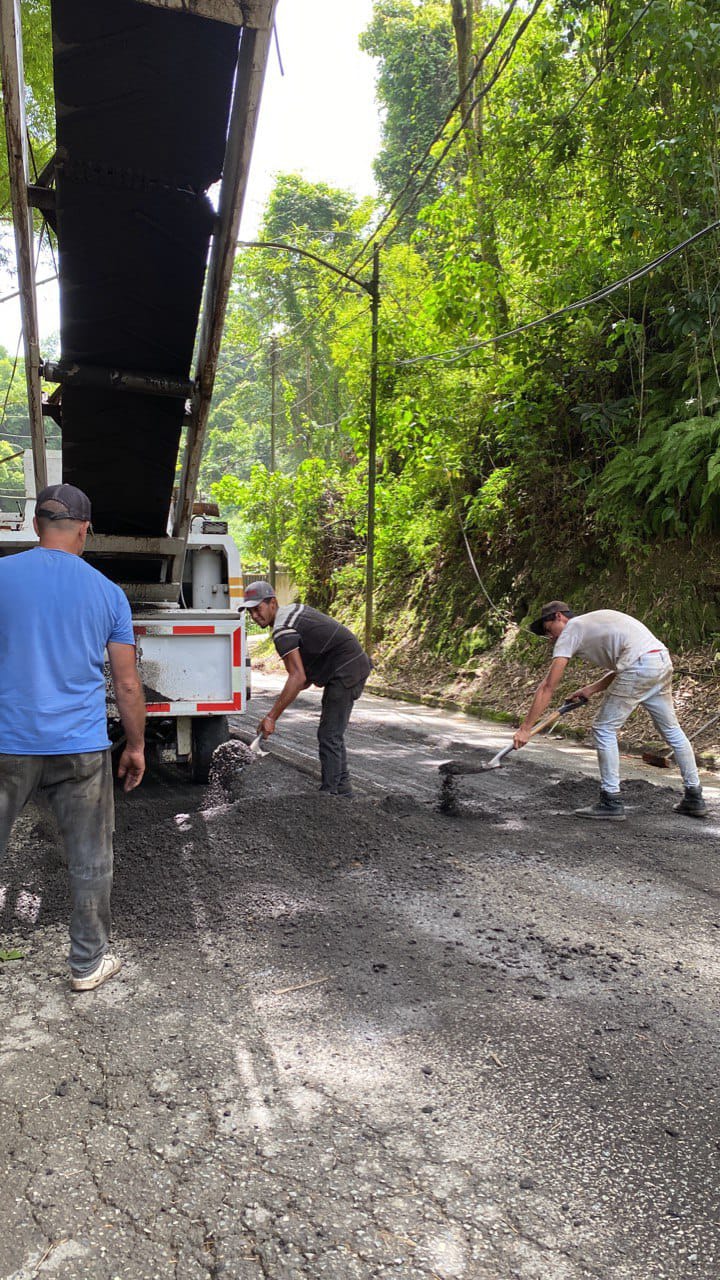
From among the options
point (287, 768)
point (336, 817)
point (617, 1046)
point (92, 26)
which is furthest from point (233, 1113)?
point (287, 768)

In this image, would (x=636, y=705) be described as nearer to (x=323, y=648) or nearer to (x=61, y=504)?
(x=323, y=648)

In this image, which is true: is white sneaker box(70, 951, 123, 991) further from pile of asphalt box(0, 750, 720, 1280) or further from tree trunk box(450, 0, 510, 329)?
tree trunk box(450, 0, 510, 329)

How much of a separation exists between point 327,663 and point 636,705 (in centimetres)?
225

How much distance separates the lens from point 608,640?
247 inches

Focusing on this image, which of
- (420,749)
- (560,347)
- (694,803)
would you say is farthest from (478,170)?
(694,803)

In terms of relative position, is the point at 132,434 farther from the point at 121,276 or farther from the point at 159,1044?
the point at 159,1044

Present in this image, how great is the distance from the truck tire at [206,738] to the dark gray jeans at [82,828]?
3370 mm

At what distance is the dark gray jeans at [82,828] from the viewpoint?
336cm

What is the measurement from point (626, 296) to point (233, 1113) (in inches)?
442

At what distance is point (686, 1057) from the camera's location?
2953 millimetres

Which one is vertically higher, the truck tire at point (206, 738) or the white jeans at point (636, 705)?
the white jeans at point (636, 705)

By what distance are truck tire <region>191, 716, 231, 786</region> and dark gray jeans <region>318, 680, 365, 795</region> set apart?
0.94 metres

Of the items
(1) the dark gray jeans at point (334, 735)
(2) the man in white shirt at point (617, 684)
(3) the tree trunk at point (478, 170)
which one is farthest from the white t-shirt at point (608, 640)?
(3) the tree trunk at point (478, 170)

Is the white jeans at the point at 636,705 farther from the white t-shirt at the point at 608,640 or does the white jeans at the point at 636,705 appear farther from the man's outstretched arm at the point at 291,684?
the man's outstretched arm at the point at 291,684
